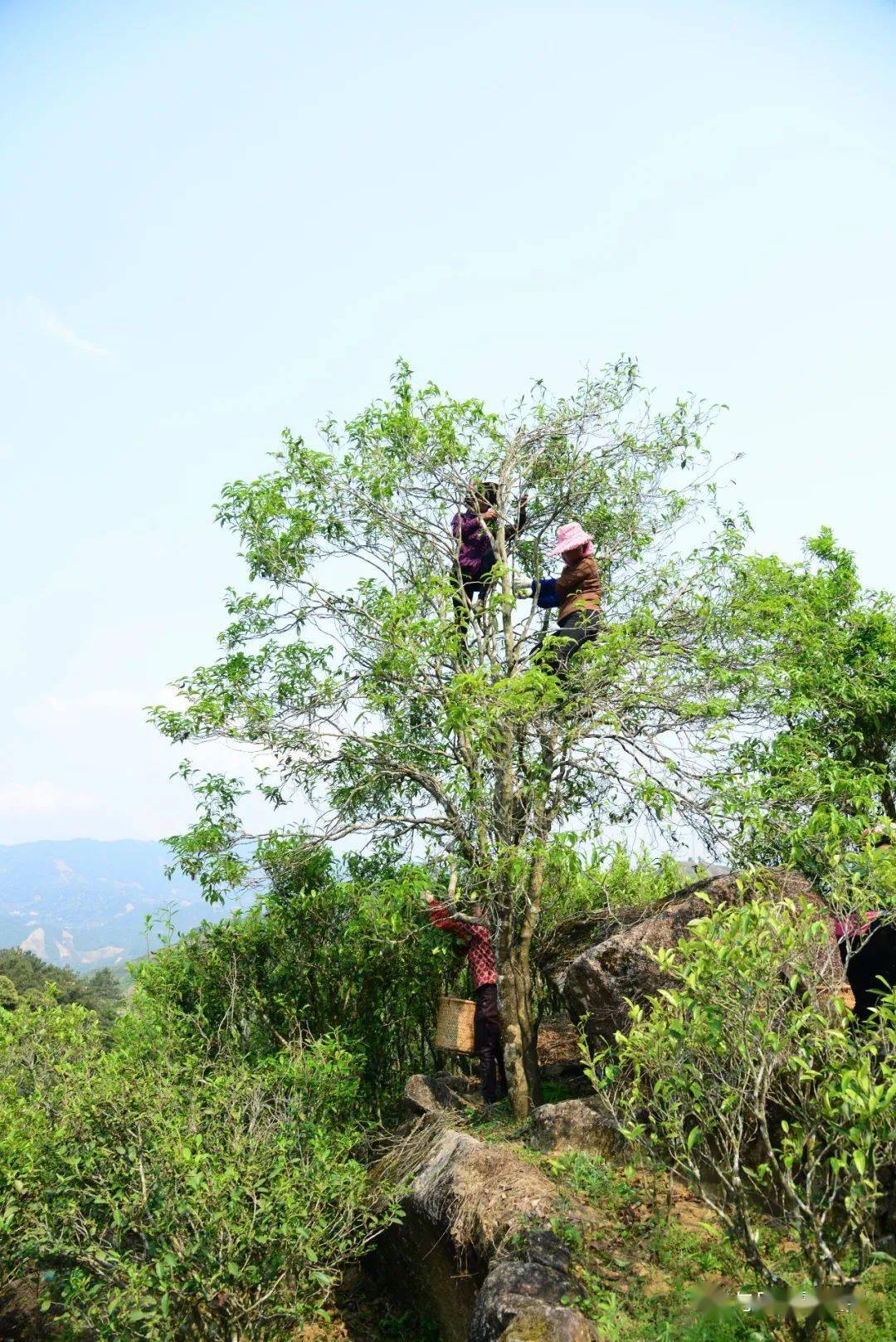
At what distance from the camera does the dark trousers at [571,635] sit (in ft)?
25.1

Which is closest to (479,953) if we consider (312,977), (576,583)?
(312,977)

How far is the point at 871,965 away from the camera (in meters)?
7.00

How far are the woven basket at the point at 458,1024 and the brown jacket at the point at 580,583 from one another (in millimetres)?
3679

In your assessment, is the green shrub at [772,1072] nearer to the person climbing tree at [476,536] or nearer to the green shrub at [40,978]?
the person climbing tree at [476,536]

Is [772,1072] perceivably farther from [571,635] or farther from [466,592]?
[466,592]

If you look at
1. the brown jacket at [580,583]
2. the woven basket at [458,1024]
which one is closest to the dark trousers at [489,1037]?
the woven basket at [458,1024]

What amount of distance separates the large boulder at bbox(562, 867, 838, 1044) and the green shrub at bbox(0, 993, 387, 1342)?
2093 millimetres

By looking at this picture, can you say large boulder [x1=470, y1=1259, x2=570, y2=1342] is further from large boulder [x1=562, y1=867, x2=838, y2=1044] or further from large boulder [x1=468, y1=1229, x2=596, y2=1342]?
large boulder [x1=562, y1=867, x2=838, y2=1044]

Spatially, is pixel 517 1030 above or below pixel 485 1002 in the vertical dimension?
below

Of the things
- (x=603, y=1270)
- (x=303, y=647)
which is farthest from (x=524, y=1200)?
(x=303, y=647)

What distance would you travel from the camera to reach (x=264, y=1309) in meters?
5.71

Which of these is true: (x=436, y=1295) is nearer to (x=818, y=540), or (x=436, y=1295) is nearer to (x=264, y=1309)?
(x=264, y=1309)

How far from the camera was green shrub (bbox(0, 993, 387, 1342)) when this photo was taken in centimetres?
549

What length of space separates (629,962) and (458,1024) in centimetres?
176
